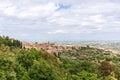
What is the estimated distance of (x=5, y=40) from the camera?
148m

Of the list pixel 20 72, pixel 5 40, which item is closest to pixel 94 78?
pixel 20 72

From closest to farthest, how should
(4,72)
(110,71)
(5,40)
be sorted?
(4,72), (110,71), (5,40)

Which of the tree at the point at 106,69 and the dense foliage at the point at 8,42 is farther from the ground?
the dense foliage at the point at 8,42

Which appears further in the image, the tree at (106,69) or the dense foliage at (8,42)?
the dense foliage at (8,42)

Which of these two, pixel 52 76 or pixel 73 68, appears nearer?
pixel 52 76

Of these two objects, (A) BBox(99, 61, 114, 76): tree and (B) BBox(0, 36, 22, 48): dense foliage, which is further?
(B) BBox(0, 36, 22, 48): dense foliage

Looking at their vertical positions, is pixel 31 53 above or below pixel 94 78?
above

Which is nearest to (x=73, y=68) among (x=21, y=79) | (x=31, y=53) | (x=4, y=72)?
(x=31, y=53)

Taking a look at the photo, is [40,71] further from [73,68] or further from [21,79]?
[73,68]

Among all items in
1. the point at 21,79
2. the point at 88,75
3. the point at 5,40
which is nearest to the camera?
the point at 21,79

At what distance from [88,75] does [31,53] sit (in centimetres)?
1792

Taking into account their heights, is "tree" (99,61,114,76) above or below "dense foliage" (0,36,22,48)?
Answer: below

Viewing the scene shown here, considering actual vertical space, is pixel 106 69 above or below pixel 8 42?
below

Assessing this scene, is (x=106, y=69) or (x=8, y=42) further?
(x=8, y=42)
